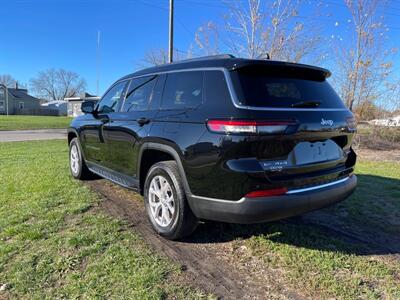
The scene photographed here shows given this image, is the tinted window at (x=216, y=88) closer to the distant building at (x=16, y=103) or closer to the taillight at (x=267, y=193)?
the taillight at (x=267, y=193)

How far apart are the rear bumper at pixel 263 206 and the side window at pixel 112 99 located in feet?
7.90

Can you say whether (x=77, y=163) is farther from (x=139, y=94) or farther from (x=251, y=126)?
(x=251, y=126)

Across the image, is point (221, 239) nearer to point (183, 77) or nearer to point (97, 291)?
point (97, 291)

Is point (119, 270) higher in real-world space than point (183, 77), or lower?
lower

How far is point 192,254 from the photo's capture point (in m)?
3.21

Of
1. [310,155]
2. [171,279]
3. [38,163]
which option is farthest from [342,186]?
[38,163]

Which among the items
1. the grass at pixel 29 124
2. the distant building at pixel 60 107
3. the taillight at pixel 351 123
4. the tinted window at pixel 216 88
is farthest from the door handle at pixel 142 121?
the distant building at pixel 60 107

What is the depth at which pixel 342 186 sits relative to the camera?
331cm

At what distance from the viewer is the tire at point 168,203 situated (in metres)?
3.24

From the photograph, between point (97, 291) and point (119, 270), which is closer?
point (97, 291)

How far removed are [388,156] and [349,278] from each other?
9.24 meters

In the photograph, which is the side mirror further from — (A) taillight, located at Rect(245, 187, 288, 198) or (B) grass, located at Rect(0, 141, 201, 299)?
(A) taillight, located at Rect(245, 187, 288, 198)

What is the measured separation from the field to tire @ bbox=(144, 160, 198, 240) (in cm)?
16

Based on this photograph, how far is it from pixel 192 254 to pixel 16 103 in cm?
8671
